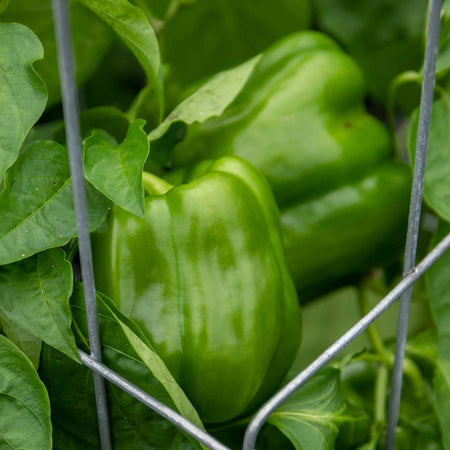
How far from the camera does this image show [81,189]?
1.32 ft

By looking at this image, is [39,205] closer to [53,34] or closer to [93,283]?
[93,283]

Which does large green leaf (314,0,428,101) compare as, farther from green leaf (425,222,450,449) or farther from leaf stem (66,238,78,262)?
leaf stem (66,238,78,262)

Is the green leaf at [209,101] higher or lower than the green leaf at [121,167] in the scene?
lower

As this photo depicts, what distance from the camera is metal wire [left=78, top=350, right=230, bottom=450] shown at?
41 cm

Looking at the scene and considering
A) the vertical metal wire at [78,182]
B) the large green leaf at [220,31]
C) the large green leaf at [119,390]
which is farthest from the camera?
the large green leaf at [220,31]

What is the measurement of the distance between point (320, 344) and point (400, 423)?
0.23 m

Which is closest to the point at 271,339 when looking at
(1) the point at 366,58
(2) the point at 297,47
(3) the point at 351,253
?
(3) the point at 351,253

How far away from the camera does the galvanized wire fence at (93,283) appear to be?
1.20 feet

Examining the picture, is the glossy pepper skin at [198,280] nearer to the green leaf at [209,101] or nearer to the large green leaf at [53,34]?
the green leaf at [209,101]

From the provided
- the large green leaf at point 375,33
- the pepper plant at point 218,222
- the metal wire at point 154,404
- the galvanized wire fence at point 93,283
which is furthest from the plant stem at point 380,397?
the large green leaf at point 375,33

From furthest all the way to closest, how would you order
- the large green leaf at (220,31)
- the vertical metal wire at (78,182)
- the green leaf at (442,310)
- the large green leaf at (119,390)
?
the large green leaf at (220,31) < the green leaf at (442,310) < the large green leaf at (119,390) < the vertical metal wire at (78,182)

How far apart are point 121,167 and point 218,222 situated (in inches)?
3.4

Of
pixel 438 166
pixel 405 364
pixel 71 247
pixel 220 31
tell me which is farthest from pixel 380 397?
pixel 220 31

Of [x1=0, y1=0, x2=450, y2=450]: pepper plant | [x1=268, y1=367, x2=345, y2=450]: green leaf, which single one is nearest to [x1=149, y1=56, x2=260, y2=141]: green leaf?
[x1=0, y1=0, x2=450, y2=450]: pepper plant
